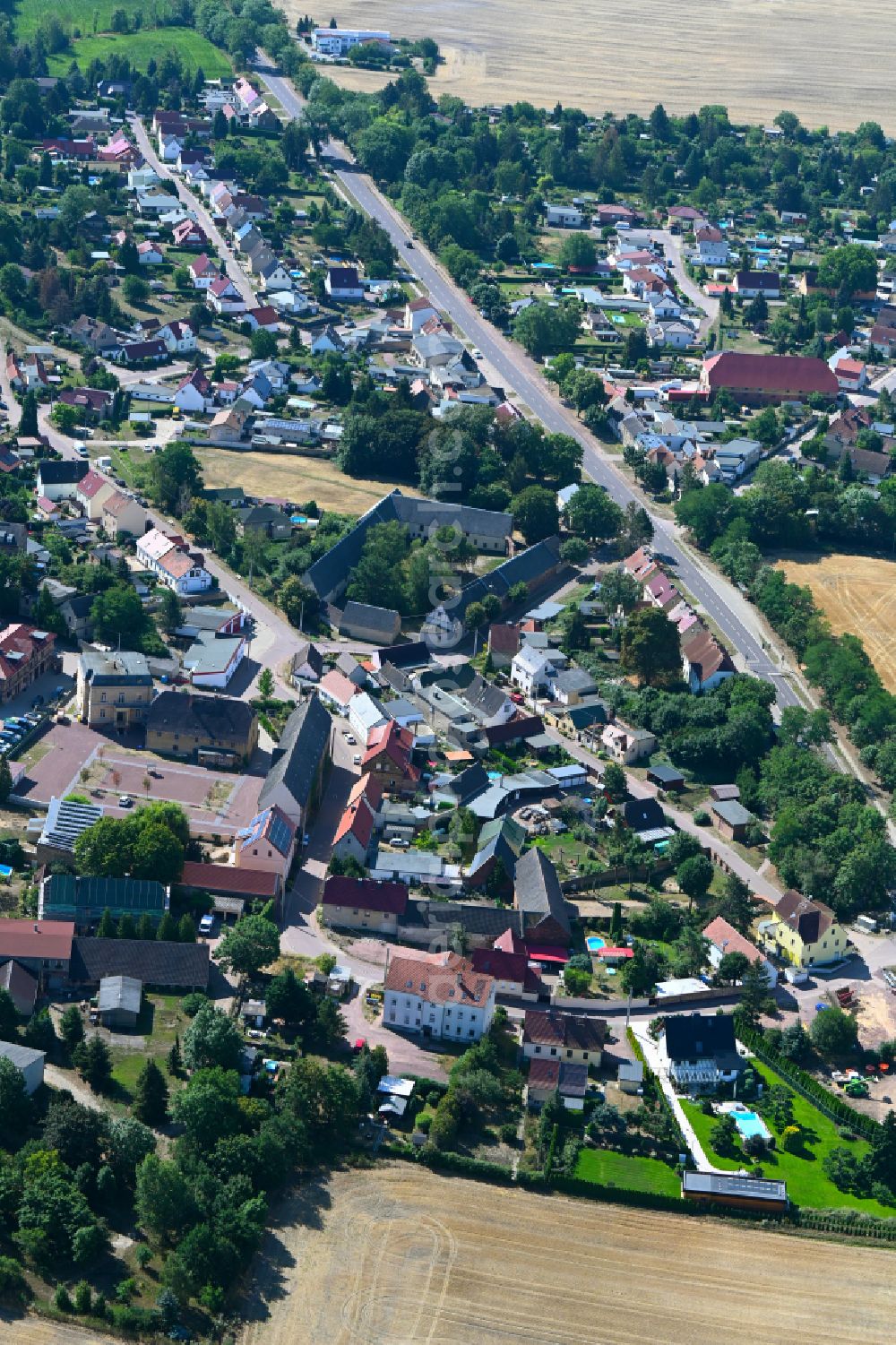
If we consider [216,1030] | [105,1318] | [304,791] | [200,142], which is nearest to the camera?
[105,1318]

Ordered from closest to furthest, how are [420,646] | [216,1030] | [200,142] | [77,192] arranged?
[216,1030] < [420,646] < [77,192] < [200,142]

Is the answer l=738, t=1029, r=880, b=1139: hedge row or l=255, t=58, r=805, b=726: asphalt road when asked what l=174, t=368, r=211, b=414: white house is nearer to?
l=255, t=58, r=805, b=726: asphalt road

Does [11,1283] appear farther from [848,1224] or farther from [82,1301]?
[848,1224]

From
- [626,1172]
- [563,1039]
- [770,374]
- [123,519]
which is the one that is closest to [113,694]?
[123,519]

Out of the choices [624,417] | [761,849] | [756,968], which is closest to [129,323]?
[624,417]

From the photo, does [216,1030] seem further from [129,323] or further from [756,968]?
[129,323]
